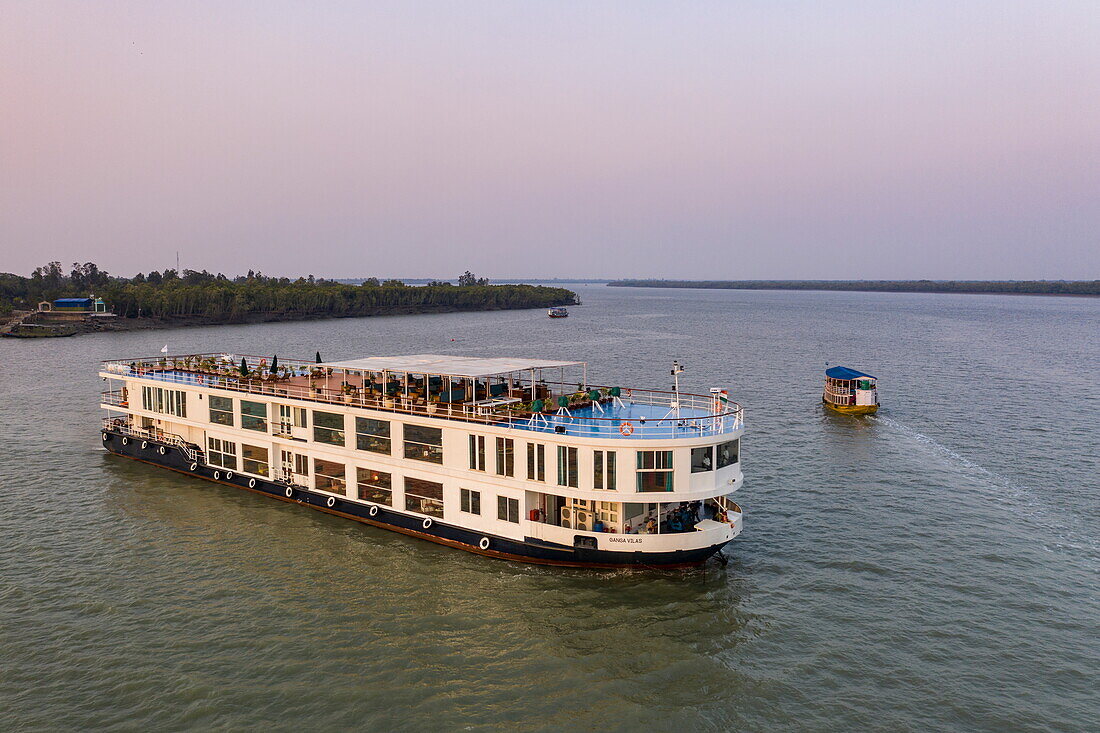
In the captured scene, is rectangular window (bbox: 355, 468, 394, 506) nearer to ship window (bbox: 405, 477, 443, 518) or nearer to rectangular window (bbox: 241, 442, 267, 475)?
ship window (bbox: 405, 477, 443, 518)

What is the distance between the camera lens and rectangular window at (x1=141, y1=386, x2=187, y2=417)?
40125 millimetres

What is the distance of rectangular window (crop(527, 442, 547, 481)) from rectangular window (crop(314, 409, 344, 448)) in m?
10.6

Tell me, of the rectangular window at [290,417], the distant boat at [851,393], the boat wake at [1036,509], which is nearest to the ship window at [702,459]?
the boat wake at [1036,509]

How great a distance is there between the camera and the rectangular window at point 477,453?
2827 cm

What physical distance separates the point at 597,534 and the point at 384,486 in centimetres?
1086

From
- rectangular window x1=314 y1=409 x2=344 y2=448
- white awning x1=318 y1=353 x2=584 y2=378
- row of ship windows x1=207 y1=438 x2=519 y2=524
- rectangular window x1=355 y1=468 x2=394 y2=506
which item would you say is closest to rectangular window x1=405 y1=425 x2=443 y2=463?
row of ship windows x1=207 y1=438 x2=519 y2=524

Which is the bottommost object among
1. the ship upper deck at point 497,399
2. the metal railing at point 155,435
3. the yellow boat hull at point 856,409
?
the yellow boat hull at point 856,409

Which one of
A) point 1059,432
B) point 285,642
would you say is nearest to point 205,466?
point 285,642

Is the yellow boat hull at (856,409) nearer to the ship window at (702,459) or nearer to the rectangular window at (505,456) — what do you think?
the ship window at (702,459)

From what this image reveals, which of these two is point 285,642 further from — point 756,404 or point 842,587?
point 756,404

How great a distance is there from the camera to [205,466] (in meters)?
38.6

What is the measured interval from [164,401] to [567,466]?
27.7 meters

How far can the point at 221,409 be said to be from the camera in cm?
3794

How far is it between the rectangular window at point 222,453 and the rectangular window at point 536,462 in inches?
757
